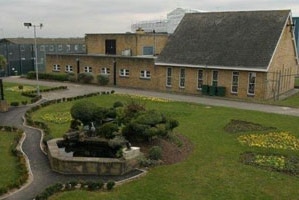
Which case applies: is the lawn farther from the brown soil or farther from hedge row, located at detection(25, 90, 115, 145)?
hedge row, located at detection(25, 90, 115, 145)

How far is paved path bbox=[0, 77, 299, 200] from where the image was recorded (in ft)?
45.6

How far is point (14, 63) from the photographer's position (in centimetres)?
5641

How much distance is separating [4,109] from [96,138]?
14.0 meters

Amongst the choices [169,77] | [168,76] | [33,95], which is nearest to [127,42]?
[168,76]

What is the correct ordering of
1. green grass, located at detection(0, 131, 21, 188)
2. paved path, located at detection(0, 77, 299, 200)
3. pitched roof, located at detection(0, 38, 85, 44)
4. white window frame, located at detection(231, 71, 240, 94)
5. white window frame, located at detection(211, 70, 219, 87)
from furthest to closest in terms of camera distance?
1. pitched roof, located at detection(0, 38, 85, 44)
2. white window frame, located at detection(211, 70, 219, 87)
3. white window frame, located at detection(231, 71, 240, 94)
4. green grass, located at detection(0, 131, 21, 188)
5. paved path, located at detection(0, 77, 299, 200)

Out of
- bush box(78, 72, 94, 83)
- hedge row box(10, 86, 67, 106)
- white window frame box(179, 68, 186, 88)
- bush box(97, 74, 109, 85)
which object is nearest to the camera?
hedge row box(10, 86, 67, 106)

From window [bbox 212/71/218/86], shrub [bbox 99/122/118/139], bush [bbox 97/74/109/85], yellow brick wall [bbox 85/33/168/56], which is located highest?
yellow brick wall [bbox 85/33/168/56]

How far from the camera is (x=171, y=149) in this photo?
1800cm

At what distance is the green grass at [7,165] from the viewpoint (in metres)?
14.1

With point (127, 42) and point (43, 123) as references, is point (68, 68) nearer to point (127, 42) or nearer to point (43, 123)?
point (127, 42)

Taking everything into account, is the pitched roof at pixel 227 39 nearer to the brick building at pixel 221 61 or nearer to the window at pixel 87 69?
the brick building at pixel 221 61

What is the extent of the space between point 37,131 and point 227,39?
75.8 feet

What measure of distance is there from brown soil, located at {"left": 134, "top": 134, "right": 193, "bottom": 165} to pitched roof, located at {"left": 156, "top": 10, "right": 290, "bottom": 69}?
57.1 feet

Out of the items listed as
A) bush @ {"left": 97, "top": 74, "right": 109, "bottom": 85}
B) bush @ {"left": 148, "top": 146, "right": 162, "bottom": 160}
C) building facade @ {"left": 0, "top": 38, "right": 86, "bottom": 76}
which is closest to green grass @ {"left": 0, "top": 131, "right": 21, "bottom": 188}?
bush @ {"left": 148, "top": 146, "right": 162, "bottom": 160}
